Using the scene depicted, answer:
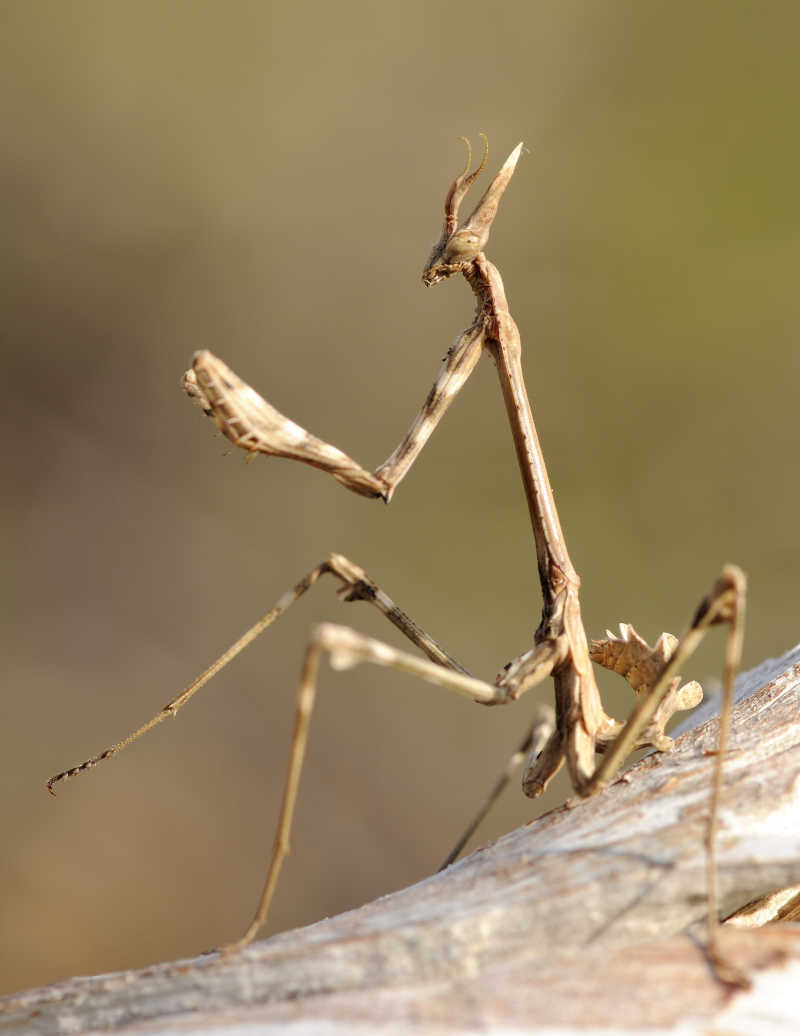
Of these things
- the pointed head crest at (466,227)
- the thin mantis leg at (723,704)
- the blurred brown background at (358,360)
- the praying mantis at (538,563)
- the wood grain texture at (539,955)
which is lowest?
the wood grain texture at (539,955)

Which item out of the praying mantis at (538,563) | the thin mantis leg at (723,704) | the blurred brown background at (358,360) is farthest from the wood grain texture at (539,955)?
the blurred brown background at (358,360)

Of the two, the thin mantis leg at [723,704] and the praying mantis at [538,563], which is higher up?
the praying mantis at [538,563]

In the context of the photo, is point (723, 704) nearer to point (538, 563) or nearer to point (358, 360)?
point (538, 563)

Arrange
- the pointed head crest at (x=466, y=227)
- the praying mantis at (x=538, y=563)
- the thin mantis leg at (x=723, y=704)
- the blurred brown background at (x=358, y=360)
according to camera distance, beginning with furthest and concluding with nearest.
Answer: the blurred brown background at (x=358, y=360), the pointed head crest at (x=466, y=227), the praying mantis at (x=538, y=563), the thin mantis leg at (x=723, y=704)

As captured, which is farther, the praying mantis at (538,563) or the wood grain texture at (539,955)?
the praying mantis at (538,563)

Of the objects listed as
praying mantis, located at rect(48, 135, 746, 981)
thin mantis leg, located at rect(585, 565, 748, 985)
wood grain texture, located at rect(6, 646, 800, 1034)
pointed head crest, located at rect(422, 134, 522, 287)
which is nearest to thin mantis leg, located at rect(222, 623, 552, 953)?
wood grain texture, located at rect(6, 646, 800, 1034)

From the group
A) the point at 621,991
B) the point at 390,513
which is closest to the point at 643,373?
the point at 390,513

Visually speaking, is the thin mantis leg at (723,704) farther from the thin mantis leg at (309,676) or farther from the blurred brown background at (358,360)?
the blurred brown background at (358,360)
